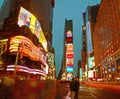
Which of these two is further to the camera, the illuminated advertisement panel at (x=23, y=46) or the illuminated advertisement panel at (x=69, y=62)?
the illuminated advertisement panel at (x=69, y=62)

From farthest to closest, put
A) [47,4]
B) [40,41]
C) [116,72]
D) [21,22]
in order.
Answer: [47,4]
[40,41]
[116,72]
[21,22]

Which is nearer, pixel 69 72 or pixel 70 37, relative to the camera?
pixel 69 72

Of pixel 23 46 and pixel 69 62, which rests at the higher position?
pixel 69 62

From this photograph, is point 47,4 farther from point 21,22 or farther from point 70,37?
point 21,22

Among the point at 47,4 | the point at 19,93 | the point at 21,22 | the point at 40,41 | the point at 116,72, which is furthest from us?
the point at 47,4

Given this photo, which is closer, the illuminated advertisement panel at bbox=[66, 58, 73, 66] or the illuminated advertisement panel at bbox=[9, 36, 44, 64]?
the illuminated advertisement panel at bbox=[9, 36, 44, 64]

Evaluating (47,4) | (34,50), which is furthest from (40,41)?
(47,4)

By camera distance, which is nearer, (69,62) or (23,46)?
(23,46)

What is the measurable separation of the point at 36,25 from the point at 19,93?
188ft

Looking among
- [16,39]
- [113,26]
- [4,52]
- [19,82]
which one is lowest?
[19,82]

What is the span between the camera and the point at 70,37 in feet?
397

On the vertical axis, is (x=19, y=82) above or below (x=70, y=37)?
below

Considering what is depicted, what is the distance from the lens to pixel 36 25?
6450 cm

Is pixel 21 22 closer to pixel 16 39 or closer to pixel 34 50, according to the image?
pixel 16 39
